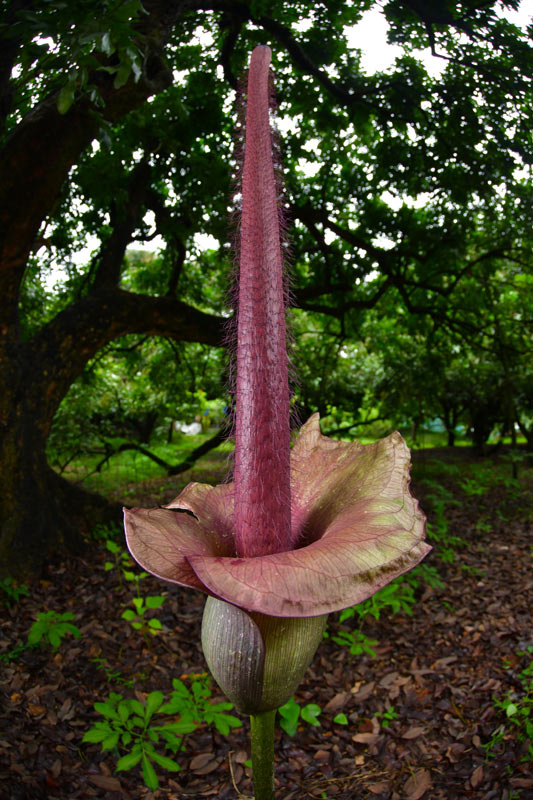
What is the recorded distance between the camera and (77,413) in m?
6.09

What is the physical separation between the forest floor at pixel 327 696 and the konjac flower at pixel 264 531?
0.99m

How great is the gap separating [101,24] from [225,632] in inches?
53.6

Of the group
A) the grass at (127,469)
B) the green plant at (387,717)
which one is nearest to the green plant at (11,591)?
the green plant at (387,717)

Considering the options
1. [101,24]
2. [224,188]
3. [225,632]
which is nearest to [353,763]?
[225,632]

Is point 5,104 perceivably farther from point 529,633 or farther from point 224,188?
point 529,633

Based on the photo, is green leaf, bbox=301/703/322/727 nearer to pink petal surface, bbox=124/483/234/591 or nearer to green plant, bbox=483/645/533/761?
green plant, bbox=483/645/533/761

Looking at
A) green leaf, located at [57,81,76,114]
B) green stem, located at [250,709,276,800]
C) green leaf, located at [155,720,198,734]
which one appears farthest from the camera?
green leaf, located at [155,720,198,734]

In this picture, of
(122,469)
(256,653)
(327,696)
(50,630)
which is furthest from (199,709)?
(122,469)

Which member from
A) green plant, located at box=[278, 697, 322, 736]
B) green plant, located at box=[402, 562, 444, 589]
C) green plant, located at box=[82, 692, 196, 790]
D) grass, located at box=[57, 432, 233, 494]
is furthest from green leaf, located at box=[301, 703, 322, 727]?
grass, located at box=[57, 432, 233, 494]

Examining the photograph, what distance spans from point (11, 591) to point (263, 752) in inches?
126

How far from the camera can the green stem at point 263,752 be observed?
21.8 inches

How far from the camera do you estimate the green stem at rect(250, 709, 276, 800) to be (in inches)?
21.8

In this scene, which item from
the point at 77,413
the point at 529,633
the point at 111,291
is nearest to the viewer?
the point at 529,633

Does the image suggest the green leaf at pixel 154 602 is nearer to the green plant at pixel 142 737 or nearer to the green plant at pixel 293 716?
the green plant at pixel 142 737
